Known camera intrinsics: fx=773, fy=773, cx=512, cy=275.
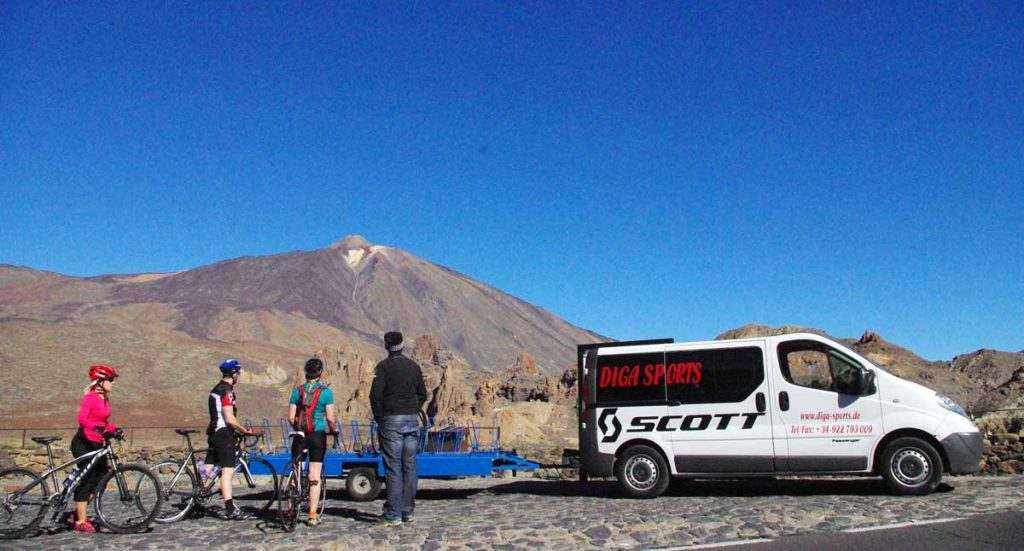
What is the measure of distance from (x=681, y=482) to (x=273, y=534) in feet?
24.0

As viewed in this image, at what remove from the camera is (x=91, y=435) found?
8.92 metres

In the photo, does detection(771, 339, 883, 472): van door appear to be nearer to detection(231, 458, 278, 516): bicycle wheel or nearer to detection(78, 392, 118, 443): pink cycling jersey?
detection(231, 458, 278, 516): bicycle wheel

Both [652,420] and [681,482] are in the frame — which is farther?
[681,482]

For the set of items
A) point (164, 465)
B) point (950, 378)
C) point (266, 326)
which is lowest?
point (164, 465)

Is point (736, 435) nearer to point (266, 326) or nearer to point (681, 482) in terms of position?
point (681, 482)

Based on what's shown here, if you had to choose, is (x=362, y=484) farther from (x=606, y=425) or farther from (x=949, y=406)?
(x=949, y=406)

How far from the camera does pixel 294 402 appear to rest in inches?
375

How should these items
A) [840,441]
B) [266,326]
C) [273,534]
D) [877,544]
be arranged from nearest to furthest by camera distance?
[877,544] → [273,534] → [840,441] → [266,326]

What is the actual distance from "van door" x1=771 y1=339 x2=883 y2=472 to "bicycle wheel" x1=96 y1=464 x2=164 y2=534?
27.4 ft

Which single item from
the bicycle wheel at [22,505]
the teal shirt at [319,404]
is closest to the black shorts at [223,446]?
the teal shirt at [319,404]

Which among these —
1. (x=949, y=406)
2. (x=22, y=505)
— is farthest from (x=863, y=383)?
(x=22, y=505)

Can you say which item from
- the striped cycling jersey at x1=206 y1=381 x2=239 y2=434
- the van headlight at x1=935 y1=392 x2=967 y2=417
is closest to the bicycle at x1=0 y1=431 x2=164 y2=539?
the striped cycling jersey at x1=206 y1=381 x2=239 y2=434

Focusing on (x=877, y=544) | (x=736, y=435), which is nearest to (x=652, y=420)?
(x=736, y=435)

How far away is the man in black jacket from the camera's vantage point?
909 cm
